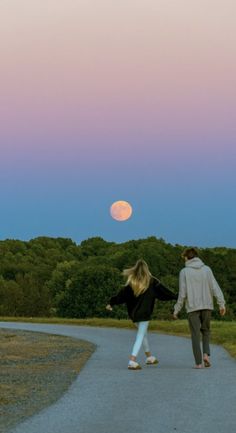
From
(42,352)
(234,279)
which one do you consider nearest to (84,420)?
(42,352)

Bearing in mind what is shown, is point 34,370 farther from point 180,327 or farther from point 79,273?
point 79,273

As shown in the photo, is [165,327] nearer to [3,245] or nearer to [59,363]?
[59,363]

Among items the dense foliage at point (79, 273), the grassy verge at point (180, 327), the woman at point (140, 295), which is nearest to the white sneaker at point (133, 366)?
the woman at point (140, 295)

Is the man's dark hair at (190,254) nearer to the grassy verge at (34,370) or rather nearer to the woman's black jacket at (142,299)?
the woman's black jacket at (142,299)

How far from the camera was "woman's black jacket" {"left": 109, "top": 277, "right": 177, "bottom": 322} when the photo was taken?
1600 centimetres

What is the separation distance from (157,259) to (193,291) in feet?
225

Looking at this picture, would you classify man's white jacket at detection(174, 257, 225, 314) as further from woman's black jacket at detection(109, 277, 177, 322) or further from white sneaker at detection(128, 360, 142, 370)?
white sneaker at detection(128, 360, 142, 370)

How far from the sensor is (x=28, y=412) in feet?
35.3

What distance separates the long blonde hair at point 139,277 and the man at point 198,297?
26.6 inches

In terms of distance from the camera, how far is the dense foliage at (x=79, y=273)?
5706cm

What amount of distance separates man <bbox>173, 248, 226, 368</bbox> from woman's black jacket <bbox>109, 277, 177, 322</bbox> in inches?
16.6

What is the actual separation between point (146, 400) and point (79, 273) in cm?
4820

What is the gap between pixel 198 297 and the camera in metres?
15.7

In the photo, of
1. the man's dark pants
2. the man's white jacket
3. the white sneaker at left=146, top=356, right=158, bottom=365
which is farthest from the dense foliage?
the man's white jacket
